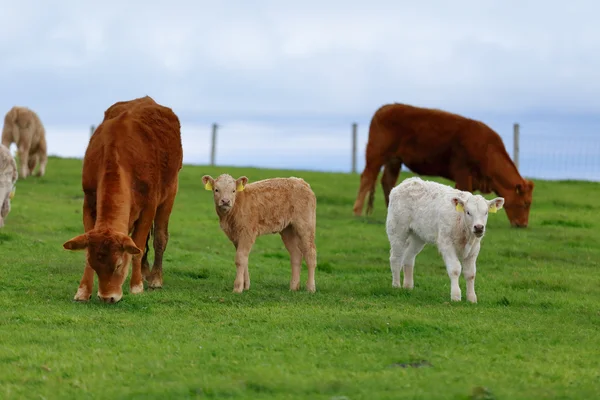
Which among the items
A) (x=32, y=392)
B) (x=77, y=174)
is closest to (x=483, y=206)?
(x=32, y=392)

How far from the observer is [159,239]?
1177 centimetres

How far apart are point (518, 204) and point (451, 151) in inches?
68.1

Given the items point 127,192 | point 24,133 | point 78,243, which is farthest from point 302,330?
point 24,133

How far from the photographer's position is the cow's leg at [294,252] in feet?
38.7

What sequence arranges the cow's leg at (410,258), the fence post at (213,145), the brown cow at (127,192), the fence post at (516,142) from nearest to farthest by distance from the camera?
1. the brown cow at (127,192)
2. the cow's leg at (410,258)
3. the fence post at (516,142)
4. the fence post at (213,145)

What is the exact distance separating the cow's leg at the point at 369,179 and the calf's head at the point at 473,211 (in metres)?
10.2

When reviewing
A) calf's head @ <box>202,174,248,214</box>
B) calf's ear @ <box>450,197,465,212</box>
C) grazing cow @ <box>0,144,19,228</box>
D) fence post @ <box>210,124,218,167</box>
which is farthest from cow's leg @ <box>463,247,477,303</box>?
fence post @ <box>210,124,218,167</box>

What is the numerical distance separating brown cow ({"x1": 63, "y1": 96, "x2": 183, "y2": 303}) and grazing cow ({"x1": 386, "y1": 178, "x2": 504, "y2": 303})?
2.74m

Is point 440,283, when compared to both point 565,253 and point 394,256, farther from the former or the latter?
point 565,253

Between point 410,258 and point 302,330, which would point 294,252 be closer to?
point 410,258

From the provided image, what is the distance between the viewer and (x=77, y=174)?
29812 mm

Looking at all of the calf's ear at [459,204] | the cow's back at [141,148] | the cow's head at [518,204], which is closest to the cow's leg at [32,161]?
the cow's head at [518,204]

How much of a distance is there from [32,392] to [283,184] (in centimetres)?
561

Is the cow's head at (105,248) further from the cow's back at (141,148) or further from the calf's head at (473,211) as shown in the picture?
the calf's head at (473,211)
